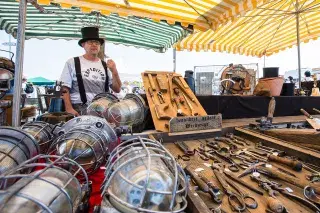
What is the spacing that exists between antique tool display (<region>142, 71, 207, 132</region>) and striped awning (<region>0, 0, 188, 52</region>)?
2.23 m

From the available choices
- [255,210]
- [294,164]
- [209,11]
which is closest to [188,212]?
[255,210]

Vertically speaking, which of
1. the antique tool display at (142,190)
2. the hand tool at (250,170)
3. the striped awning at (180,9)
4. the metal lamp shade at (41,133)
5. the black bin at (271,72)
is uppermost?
the striped awning at (180,9)

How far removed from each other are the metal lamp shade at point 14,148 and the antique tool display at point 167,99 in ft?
3.32

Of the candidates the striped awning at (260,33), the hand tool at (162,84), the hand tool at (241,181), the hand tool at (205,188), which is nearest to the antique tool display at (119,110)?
the hand tool at (162,84)

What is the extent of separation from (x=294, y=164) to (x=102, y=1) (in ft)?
9.10

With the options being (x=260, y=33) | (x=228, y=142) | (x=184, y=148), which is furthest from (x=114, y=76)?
(x=260, y=33)

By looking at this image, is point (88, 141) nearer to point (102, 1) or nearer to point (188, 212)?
point (188, 212)

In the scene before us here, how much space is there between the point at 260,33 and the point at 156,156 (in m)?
5.51

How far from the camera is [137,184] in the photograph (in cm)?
52

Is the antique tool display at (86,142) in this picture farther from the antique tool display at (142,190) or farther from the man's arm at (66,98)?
the man's arm at (66,98)

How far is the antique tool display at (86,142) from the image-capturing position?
32.5 inches

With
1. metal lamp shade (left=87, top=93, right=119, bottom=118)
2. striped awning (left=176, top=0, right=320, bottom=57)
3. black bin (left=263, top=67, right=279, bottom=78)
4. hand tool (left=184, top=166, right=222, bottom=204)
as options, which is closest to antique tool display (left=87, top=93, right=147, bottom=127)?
metal lamp shade (left=87, top=93, right=119, bottom=118)

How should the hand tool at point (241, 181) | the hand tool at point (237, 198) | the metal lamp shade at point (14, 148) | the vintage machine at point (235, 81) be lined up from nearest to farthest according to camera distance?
1. the metal lamp shade at point (14, 148)
2. the hand tool at point (237, 198)
3. the hand tool at point (241, 181)
4. the vintage machine at point (235, 81)

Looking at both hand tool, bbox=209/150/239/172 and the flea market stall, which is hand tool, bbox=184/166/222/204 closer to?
the flea market stall
